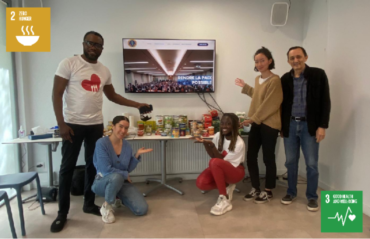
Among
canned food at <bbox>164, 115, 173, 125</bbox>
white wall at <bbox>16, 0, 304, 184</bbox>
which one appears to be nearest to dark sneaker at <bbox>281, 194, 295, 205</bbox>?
white wall at <bbox>16, 0, 304, 184</bbox>

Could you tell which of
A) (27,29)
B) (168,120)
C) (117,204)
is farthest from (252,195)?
(27,29)

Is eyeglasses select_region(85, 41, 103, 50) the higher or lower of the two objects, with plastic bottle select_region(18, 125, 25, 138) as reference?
higher

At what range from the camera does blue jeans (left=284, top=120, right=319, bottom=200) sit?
7.24 ft

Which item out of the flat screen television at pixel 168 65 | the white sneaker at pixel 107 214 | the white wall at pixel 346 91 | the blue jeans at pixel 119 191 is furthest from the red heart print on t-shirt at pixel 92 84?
the white wall at pixel 346 91

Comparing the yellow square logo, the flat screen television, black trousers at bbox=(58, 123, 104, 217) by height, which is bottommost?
black trousers at bbox=(58, 123, 104, 217)

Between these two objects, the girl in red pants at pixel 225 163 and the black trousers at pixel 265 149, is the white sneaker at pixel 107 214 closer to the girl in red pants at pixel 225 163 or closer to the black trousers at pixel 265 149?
the girl in red pants at pixel 225 163

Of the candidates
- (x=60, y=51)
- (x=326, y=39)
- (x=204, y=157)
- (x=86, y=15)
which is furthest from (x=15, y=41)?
(x=326, y=39)

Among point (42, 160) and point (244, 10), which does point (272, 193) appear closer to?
point (244, 10)

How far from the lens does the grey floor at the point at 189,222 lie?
1857 millimetres

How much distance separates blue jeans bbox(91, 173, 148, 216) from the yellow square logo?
185cm

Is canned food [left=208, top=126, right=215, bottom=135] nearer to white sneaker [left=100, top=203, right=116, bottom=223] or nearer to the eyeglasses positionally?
white sneaker [left=100, top=203, right=116, bottom=223]

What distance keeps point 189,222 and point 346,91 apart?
7.02ft

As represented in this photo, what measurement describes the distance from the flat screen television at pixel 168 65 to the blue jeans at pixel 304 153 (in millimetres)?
1226

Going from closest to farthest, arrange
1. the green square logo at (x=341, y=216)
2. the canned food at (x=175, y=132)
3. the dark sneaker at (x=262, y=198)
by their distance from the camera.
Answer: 1. the green square logo at (x=341, y=216)
2. the dark sneaker at (x=262, y=198)
3. the canned food at (x=175, y=132)
